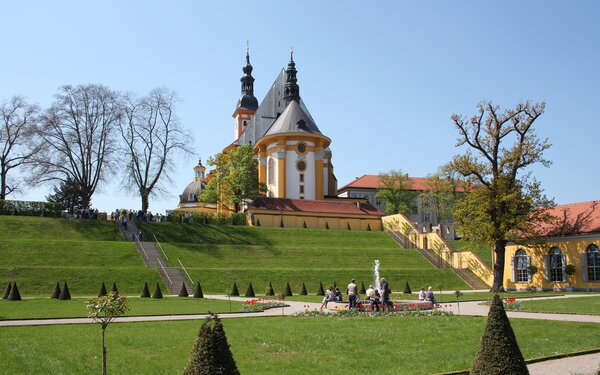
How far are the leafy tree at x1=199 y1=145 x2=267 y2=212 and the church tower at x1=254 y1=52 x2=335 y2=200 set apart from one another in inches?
135

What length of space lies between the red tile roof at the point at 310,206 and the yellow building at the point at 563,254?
26.4m

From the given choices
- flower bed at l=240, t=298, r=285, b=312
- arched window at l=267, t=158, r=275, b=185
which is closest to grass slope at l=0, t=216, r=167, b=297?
flower bed at l=240, t=298, r=285, b=312

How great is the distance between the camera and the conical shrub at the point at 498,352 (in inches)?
306

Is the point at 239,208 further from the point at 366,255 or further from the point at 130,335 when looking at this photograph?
the point at 130,335

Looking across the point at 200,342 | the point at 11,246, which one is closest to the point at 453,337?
the point at 200,342

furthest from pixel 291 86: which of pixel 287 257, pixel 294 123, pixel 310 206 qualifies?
pixel 287 257

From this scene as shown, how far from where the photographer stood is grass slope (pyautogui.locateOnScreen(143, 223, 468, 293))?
41134mm

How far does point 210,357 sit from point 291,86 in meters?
91.5

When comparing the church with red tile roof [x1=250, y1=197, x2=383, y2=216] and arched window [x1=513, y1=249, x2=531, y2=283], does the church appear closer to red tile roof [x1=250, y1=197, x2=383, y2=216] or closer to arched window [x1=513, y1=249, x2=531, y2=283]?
red tile roof [x1=250, y1=197, x2=383, y2=216]

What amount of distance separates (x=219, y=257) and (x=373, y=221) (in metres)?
27.7

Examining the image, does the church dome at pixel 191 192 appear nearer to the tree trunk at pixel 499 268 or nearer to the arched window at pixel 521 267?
the arched window at pixel 521 267

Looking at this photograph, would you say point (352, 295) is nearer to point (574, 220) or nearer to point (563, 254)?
point (563, 254)

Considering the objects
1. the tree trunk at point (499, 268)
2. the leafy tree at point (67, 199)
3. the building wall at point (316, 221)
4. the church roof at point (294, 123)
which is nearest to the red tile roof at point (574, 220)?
the tree trunk at point (499, 268)

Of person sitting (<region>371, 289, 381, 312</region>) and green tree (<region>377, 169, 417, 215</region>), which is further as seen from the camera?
green tree (<region>377, 169, 417, 215</region>)
